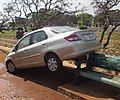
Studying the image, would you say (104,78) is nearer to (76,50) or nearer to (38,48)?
(76,50)

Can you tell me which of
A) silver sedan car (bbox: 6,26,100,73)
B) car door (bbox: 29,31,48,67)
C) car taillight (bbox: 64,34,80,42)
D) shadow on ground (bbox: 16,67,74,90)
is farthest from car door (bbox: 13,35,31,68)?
car taillight (bbox: 64,34,80,42)

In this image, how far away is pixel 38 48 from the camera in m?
8.97

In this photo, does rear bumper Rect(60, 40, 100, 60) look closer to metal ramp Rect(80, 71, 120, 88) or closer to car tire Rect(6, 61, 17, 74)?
metal ramp Rect(80, 71, 120, 88)

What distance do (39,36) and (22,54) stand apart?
1.13 meters

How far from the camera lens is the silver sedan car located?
791cm

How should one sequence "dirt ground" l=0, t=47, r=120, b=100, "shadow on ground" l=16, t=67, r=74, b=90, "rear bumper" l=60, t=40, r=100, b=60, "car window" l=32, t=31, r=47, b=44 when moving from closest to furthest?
1. "dirt ground" l=0, t=47, r=120, b=100
2. "rear bumper" l=60, t=40, r=100, b=60
3. "shadow on ground" l=16, t=67, r=74, b=90
4. "car window" l=32, t=31, r=47, b=44

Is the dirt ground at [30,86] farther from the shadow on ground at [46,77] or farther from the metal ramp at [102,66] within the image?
the metal ramp at [102,66]

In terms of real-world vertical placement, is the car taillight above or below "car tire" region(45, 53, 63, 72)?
above

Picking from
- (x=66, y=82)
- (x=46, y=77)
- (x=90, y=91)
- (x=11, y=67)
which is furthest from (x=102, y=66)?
(x=11, y=67)

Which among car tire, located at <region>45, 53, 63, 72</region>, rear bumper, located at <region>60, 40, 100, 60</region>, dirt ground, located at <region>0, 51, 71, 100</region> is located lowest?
dirt ground, located at <region>0, 51, 71, 100</region>

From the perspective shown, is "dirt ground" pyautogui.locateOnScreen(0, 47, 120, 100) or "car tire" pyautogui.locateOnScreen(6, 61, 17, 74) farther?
"car tire" pyautogui.locateOnScreen(6, 61, 17, 74)

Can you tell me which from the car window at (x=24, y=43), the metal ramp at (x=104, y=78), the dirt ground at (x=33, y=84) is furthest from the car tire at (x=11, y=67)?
the metal ramp at (x=104, y=78)

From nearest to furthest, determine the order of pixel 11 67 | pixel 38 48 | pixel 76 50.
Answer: pixel 76 50
pixel 38 48
pixel 11 67

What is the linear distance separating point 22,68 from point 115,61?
4220 millimetres
